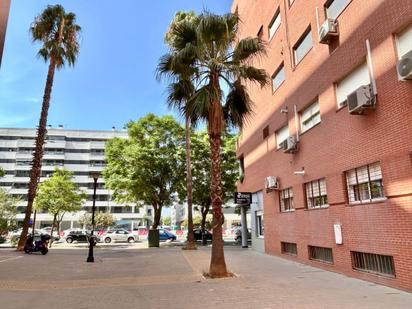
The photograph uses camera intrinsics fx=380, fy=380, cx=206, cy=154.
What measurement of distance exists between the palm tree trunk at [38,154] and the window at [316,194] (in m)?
17.0

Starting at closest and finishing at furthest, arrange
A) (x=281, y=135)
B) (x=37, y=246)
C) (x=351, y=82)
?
(x=351, y=82) → (x=281, y=135) → (x=37, y=246)

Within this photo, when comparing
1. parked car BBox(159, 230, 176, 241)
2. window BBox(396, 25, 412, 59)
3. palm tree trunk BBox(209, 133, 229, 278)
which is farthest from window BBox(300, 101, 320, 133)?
parked car BBox(159, 230, 176, 241)

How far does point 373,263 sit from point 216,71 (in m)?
→ 7.82

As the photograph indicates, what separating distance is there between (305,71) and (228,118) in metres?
3.77

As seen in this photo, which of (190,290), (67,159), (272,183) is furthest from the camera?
(67,159)

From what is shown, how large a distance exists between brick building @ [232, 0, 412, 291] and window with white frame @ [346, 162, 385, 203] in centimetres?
3

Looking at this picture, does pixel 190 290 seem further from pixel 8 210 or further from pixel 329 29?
pixel 8 210

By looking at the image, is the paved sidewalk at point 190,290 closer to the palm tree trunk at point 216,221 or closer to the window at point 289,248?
the palm tree trunk at point 216,221

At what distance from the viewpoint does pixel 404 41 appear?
9.09 m

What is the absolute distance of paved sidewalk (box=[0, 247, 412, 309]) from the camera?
8164mm

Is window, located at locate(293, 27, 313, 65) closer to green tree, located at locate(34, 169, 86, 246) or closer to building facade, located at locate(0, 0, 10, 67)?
building facade, located at locate(0, 0, 10, 67)

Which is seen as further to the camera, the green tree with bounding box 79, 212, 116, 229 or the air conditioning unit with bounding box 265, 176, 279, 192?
the green tree with bounding box 79, 212, 116, 229

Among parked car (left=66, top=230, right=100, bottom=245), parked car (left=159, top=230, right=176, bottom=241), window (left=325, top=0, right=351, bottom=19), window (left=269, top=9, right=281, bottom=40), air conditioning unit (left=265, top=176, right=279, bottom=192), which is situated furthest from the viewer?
parked car (left=159, top=230, right=176, bottom=241)

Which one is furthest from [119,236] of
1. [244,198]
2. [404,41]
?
[404,41]
